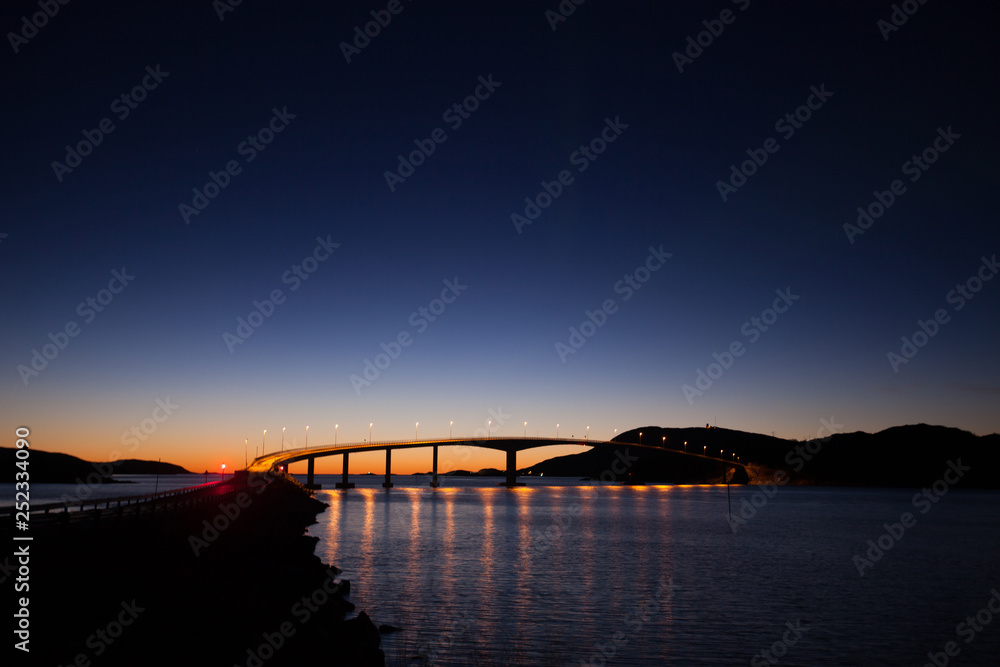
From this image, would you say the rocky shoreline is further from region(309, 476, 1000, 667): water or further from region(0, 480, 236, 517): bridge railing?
region(309, 476, 1000, 667): water

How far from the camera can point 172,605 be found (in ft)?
53.8

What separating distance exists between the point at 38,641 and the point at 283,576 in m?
14.1

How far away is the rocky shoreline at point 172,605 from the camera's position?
13570 mm

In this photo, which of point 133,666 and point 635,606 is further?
point 635,606

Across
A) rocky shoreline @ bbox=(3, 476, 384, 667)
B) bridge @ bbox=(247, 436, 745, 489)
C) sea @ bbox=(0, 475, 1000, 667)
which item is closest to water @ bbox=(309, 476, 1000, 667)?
sea @ bbox=(0, 475, 1000, 667)

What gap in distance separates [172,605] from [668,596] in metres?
20.3

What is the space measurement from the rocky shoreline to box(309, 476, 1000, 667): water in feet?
9.53

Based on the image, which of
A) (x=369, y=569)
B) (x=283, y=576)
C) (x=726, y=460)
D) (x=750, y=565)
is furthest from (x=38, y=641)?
(x=726, y=460)

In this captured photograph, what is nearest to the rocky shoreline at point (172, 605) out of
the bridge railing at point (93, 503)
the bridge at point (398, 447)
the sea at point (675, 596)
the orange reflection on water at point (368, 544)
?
the bridge railing at point (93, 503)

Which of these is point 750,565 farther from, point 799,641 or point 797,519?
point 797,519

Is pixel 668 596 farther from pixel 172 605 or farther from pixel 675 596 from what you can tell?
pixel 172 605

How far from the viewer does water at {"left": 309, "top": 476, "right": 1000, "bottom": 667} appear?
812 inches

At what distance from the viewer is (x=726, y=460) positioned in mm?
199125

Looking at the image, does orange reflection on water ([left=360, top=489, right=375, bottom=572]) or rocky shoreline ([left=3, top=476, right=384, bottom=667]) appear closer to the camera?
rocky shoreline ([left=3, top=476, right=384, bottom=667])
